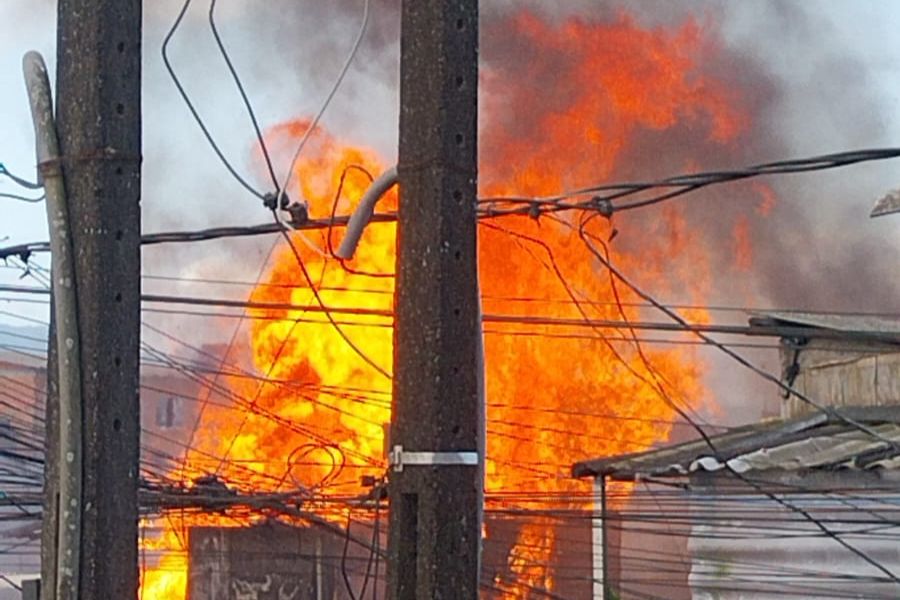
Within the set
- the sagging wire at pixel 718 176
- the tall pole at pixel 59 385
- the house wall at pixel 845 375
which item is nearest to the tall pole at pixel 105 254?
the tall pole at pixel 59 385

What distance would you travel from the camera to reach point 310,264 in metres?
26.0

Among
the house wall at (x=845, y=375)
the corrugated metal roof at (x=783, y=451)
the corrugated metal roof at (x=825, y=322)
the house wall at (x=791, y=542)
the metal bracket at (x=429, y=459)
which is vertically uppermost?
the corrugated metal roof at (x=825, y=322)

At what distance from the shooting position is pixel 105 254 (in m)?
5.71

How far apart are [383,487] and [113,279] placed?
230 centimetres

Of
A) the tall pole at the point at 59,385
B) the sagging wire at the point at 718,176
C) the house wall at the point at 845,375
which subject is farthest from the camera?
the house wall at the point at 845,375

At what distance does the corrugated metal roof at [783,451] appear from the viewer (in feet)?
42.2

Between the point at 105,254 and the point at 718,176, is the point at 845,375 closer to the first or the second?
the point at 718,176

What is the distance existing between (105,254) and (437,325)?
4.49 ft

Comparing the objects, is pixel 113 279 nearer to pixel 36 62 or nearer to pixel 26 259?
pixel 36 62

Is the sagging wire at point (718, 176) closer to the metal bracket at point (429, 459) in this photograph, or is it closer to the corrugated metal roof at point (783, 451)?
the metal bracket at point (429, 459)

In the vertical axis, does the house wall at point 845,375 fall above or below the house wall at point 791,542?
above

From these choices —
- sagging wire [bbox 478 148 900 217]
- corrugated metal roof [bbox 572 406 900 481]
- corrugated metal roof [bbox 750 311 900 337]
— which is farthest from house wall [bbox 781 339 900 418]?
sagging wire [bbox 478 148 900 217]

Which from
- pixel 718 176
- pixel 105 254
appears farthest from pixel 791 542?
pixel 105 254

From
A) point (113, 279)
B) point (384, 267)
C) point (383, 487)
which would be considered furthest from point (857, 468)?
point (384, 267)
